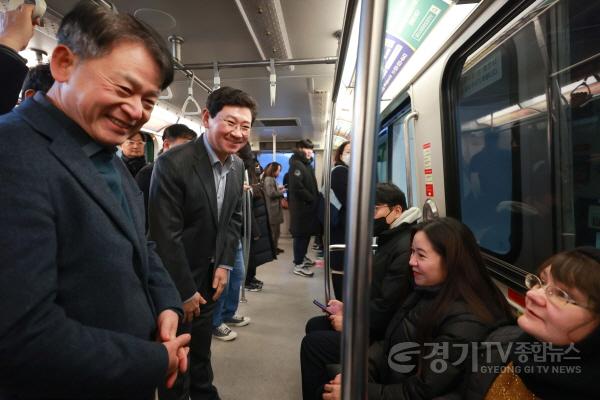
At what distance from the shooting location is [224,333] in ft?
9.04

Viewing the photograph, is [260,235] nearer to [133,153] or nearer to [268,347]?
[268,347]

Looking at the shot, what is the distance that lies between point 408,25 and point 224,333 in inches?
109

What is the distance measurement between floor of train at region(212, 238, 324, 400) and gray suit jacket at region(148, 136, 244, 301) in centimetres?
88

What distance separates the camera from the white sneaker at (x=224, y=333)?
2719mm

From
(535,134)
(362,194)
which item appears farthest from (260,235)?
(362,194)

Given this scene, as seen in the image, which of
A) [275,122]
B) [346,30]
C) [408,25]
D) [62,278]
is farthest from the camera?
[275,122]

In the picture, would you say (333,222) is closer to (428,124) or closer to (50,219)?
(428,124)

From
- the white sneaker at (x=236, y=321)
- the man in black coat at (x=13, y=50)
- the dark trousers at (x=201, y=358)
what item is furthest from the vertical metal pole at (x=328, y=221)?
the white sneaker at (x=236, y=321)

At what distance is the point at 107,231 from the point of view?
0.66 metres

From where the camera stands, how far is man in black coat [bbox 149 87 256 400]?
1432 mm

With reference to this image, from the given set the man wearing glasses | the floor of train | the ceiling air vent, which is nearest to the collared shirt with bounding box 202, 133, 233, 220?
the floor of train

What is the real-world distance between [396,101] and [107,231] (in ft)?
9.13

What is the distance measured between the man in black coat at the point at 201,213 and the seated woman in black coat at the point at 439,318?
0.74 metres

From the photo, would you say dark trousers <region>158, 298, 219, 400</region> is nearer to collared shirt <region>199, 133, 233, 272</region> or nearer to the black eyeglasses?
collared shirt <region>199, 133, 233, 272</region>
